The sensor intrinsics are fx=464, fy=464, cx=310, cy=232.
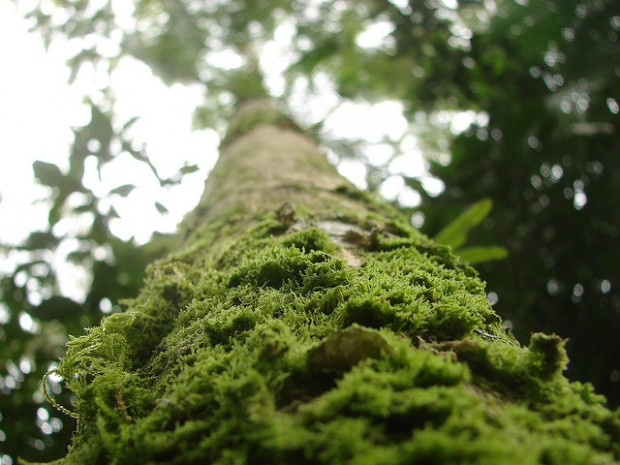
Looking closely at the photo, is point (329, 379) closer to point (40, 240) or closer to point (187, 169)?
point (187, 169)

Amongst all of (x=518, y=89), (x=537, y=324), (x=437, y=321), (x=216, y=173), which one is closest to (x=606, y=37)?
(x=518, y=89)

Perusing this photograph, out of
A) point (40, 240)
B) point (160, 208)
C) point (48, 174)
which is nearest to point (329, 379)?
point (160, 208)

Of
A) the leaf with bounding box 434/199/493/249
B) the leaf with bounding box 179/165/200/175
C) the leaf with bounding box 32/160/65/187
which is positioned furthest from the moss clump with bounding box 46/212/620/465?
the leaf with bounding box 32/160/65/187

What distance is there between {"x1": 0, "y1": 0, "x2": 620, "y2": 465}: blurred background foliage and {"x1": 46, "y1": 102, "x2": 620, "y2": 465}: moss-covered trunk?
147 cm

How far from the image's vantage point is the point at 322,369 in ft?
2.71

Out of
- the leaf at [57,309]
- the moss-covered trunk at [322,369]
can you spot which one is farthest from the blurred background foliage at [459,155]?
the moss-covered trunk at [322,369]

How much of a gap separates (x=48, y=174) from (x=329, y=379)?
2.94 m

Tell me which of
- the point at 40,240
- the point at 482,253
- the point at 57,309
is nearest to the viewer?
the point at 482,253

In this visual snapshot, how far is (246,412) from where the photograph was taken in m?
0.76

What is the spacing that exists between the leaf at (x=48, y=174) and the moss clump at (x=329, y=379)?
2.24m

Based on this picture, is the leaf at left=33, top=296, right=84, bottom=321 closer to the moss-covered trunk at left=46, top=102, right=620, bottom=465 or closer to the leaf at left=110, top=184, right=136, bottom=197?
the leaf at left=110, top=184, right=136, bottom=197

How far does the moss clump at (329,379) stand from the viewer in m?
0.65

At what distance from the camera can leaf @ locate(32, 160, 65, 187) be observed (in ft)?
9.95

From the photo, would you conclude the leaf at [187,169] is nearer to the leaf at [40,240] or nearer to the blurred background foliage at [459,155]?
the blurred background foliage at [459,155]
